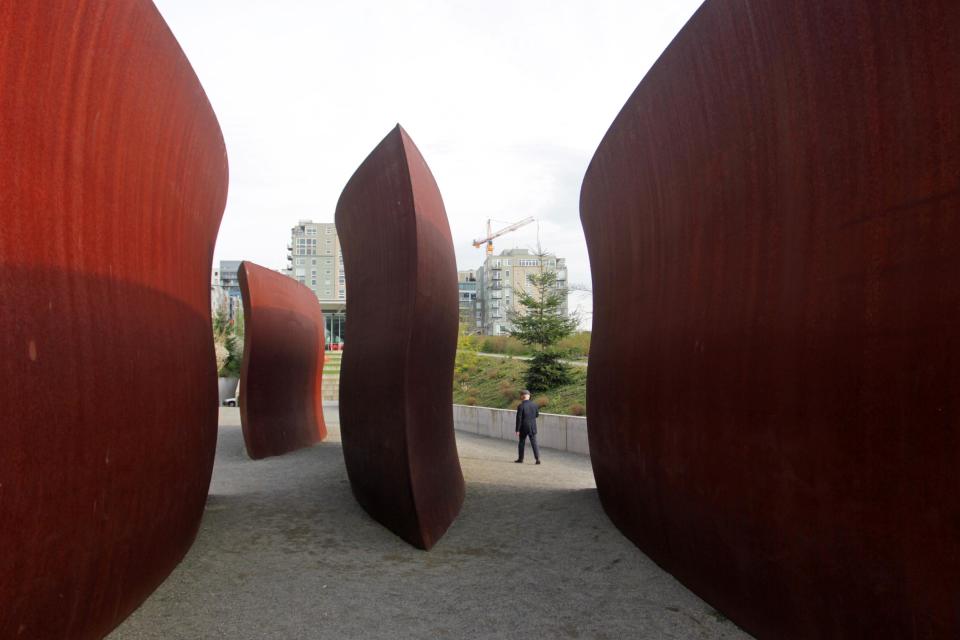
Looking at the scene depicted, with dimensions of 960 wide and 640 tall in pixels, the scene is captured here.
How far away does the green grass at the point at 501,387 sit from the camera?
61.8 feet

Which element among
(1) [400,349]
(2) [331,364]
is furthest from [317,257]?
(1) [400,349]

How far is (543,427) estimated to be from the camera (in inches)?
628

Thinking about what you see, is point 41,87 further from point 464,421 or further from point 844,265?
point 464,421

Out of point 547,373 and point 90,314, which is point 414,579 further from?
point 547,373

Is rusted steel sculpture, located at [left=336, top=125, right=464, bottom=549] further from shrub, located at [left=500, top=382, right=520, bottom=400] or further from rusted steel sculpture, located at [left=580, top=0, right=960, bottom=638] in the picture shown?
shrub, located at [left=500, top=382, right=520, bottom=400]

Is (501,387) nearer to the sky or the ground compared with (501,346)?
nearer to the ground

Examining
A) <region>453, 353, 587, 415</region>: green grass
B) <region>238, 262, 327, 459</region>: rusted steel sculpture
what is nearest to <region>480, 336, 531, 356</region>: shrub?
<region>453, 353, 587, 415</region>: green grass

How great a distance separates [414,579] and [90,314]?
11.8ft

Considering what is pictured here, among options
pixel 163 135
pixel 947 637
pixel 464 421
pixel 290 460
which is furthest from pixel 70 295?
pixel 464 421

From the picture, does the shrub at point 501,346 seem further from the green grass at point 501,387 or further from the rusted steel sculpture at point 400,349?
the rusted steel sculpture at point 400,349

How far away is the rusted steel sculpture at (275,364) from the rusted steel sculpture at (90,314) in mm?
7189

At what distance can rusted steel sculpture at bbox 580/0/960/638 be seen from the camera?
122 inches

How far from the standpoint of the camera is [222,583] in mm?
5520

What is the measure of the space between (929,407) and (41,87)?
4.81m
